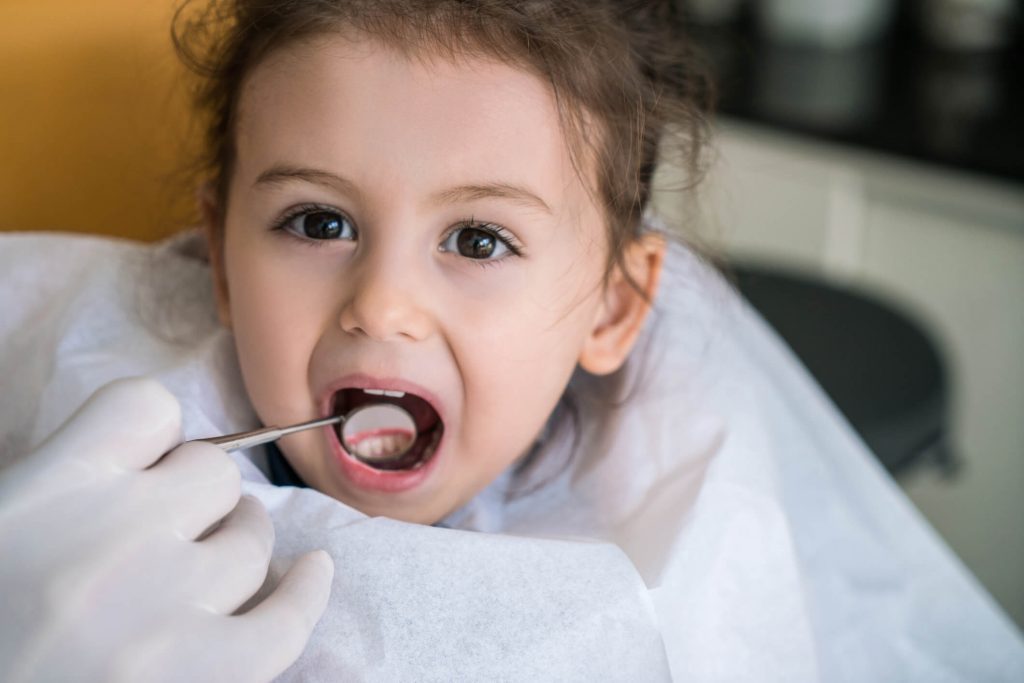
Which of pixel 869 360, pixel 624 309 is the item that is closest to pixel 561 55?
pixel 624 309

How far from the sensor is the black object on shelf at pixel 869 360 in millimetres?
1142

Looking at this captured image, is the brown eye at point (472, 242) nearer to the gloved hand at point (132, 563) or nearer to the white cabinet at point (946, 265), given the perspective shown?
the gloved hand at point (132, 563)

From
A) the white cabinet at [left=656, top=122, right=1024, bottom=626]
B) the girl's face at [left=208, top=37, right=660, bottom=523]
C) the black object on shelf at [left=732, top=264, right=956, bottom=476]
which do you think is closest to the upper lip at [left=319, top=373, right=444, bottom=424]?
the girl's face at [left=208, top=37, right=660, bottom=523]

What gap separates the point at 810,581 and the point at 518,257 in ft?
1.28

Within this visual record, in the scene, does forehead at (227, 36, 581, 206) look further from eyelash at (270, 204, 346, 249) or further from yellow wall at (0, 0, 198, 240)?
yellow wall at (0, 0, 198, 240)

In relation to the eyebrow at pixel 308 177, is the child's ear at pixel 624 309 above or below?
below

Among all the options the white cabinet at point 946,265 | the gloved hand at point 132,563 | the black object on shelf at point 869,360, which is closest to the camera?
the gloved hand at point 132,563

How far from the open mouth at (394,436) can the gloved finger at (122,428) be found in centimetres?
19

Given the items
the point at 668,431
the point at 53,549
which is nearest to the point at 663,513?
the point at 668,431

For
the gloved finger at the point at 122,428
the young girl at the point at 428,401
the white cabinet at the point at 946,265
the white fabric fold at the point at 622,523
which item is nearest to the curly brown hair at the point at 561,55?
the young girl at the point at 428,401

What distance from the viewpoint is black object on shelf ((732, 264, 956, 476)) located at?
3.75 ft

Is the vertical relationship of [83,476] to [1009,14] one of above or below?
above

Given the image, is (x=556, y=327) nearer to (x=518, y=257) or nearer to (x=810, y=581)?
(x=518, y=257)

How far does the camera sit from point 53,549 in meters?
0.53
